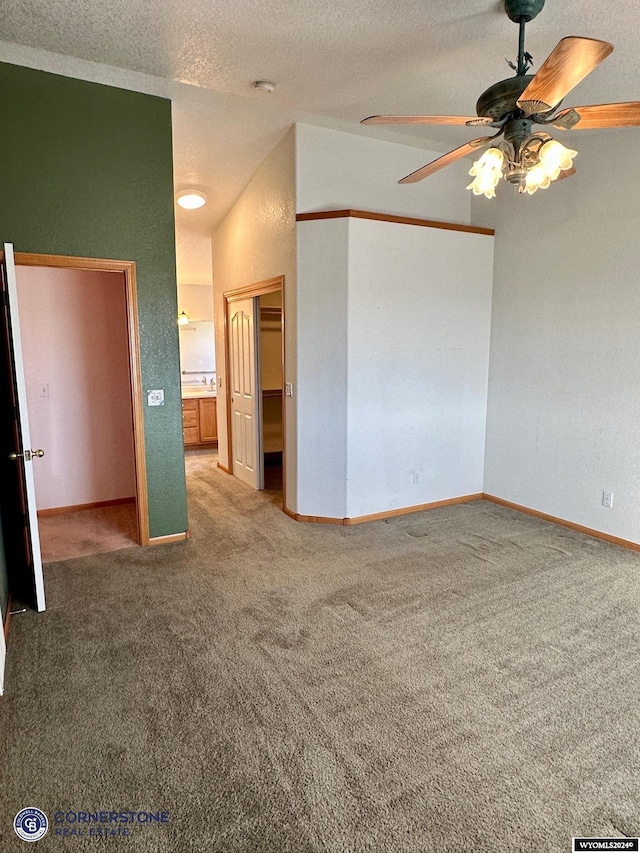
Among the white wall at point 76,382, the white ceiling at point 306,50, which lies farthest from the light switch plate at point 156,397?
the white ceiling at point 306,50

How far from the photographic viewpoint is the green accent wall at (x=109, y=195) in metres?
3.04

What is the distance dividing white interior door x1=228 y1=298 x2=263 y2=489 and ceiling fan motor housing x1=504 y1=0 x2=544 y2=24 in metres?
3.09

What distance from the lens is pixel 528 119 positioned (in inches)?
79.0

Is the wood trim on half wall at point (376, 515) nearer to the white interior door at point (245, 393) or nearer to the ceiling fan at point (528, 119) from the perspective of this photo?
the white interior door at point (245, 393)

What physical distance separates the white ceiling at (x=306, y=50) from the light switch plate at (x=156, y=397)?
2.03 meters

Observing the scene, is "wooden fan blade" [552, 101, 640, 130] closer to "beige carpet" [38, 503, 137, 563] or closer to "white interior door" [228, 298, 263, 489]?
"white interior door" [228, 298, 263, 489]

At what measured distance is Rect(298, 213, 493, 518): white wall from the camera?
13.1ft

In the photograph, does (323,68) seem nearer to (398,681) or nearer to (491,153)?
(491,153)

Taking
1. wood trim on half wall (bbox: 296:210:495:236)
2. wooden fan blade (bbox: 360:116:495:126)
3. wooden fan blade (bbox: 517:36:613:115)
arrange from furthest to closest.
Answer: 1. wood trim on half wall (bbox: 296:210:495:236)
2. wooden fan blade (bbox: 360:116:495:126)
3. wooden fan blade (bbox: 517:36:613:115)

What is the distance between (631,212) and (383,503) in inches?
115

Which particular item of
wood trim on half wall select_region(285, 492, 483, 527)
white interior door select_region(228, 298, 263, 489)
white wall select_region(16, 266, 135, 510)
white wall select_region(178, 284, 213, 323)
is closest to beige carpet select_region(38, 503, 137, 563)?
white wall select_region(16, 266, 135, 510)

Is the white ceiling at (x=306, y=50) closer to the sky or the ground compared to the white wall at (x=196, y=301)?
closer to the sky

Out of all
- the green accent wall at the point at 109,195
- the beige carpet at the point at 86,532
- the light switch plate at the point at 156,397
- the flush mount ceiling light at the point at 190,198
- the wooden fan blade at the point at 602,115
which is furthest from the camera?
the flush mount ceiling light at the point at 190,198

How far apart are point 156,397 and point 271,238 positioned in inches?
71.5
